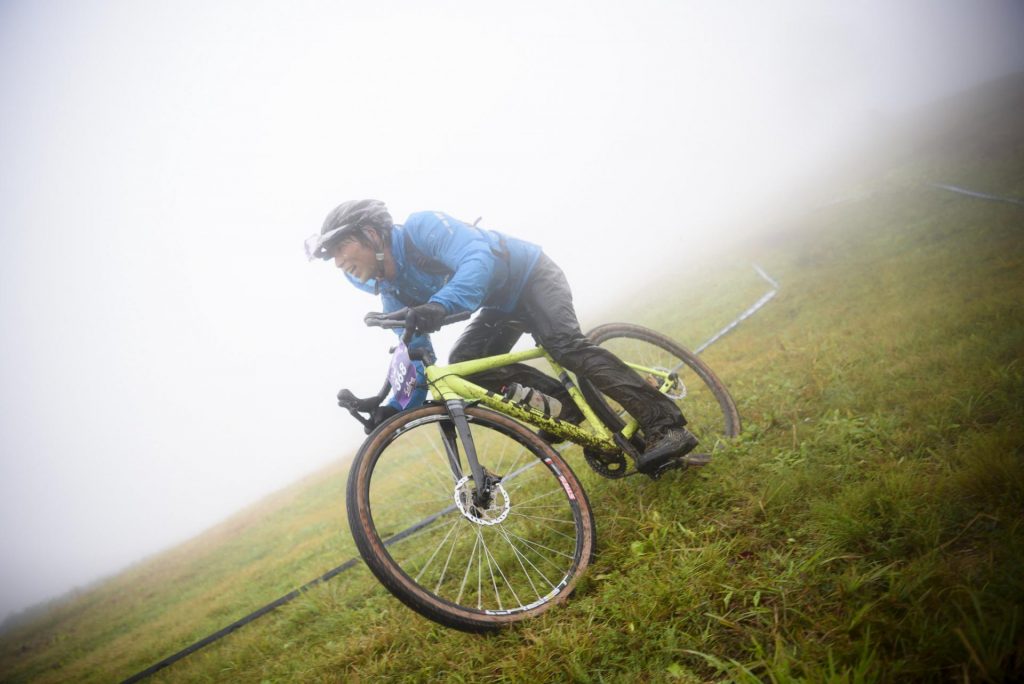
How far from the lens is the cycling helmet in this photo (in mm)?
3312

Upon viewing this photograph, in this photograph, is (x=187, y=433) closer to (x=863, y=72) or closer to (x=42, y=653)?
(x=42, y=653)

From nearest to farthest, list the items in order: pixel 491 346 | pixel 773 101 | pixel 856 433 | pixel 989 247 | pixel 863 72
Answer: pixel 856 433
pixel 491 346
pixel 989 247
pixel 863 72
pixel 773 101

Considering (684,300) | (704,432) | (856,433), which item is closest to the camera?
(856,433)

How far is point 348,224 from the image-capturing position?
11.0ft

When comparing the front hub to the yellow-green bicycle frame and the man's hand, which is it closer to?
the yellow-green bicycle frame

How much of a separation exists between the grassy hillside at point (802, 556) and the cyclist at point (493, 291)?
660mm

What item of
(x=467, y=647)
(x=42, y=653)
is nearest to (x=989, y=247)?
(x=467, y=647)

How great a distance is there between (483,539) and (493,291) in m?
2.05

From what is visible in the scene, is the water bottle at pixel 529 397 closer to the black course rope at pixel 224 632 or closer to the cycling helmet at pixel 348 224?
the cycling helmet at pixel 348 224

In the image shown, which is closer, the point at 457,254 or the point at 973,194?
the point at 457,254

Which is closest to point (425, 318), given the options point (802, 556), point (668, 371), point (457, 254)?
point (457, 254)

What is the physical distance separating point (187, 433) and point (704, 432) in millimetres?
137085

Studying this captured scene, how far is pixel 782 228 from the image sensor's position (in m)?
20.8

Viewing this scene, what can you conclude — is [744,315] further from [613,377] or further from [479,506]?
[479,506]
